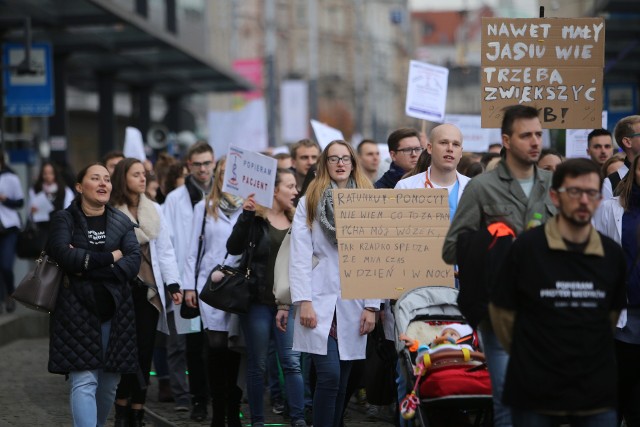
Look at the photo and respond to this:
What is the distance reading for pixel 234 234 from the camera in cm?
961

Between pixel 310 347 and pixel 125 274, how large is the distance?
1.23m

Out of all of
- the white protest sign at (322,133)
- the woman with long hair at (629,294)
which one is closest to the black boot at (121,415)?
the woman with long hair at (629,294)

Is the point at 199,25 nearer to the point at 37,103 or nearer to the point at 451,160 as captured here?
the point at 37,103

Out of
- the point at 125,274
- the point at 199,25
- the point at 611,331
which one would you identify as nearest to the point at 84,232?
the point at 125,274

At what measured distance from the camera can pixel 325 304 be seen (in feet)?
28.3

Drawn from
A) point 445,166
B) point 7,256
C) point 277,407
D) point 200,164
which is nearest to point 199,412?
point 277,407

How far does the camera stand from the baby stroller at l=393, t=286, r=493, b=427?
7.02 m

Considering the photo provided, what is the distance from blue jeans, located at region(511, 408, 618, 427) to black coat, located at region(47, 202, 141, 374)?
130 inches

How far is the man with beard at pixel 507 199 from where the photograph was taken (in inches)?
259

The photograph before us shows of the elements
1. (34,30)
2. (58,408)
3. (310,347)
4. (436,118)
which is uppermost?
(34,30)

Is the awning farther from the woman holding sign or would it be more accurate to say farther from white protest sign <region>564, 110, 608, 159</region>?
the woman holding sign

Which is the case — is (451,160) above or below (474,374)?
above

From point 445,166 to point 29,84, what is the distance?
42.1 ft

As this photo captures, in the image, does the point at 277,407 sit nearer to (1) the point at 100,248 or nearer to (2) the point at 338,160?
(1) the point at 100,248
